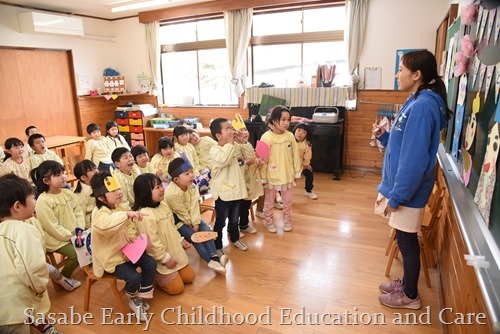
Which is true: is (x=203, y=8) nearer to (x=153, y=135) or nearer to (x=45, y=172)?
(x=153, y=135)

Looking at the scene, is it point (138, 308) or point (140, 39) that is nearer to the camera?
point (138, 308)

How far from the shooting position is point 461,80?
1994 millimetres

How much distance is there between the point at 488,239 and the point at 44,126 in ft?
20.9

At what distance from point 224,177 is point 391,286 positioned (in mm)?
1455

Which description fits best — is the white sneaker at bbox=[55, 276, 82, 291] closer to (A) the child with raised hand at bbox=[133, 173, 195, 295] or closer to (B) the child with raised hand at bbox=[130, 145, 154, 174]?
(A) the child with raised hand at bbox=[133, 173, 195, 295]

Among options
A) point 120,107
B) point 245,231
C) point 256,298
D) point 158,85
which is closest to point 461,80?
point 256,298

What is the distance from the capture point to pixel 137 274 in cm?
207

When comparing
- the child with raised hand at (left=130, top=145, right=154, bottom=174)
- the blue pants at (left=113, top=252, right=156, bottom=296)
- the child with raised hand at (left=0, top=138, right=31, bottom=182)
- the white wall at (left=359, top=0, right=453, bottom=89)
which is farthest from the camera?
the white wall at (left=359, top=0, right=453, bottom=89)

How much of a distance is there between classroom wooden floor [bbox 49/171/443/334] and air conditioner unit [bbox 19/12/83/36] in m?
4.43

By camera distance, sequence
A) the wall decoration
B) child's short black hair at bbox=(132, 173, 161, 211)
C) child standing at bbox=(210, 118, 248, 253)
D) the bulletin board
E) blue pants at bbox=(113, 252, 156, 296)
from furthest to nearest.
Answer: the bulletin board < child standing at bbox=(210, 118, 248, 253) < child's short black hair at bbox=(132, 173, 161, 211) < blue pants at bbox=(113, 252, 156, 296) < the wall decoration

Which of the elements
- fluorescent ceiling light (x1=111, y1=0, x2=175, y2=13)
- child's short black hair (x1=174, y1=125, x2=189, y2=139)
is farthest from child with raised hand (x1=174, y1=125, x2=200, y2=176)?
fluorescent ceiling light (x1=111, y1=0, x2=175, y2=13)

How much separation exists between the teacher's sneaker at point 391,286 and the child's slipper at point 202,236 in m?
1.24

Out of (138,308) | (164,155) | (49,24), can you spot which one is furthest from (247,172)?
(49,24)

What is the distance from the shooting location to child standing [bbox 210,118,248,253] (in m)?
2.59
